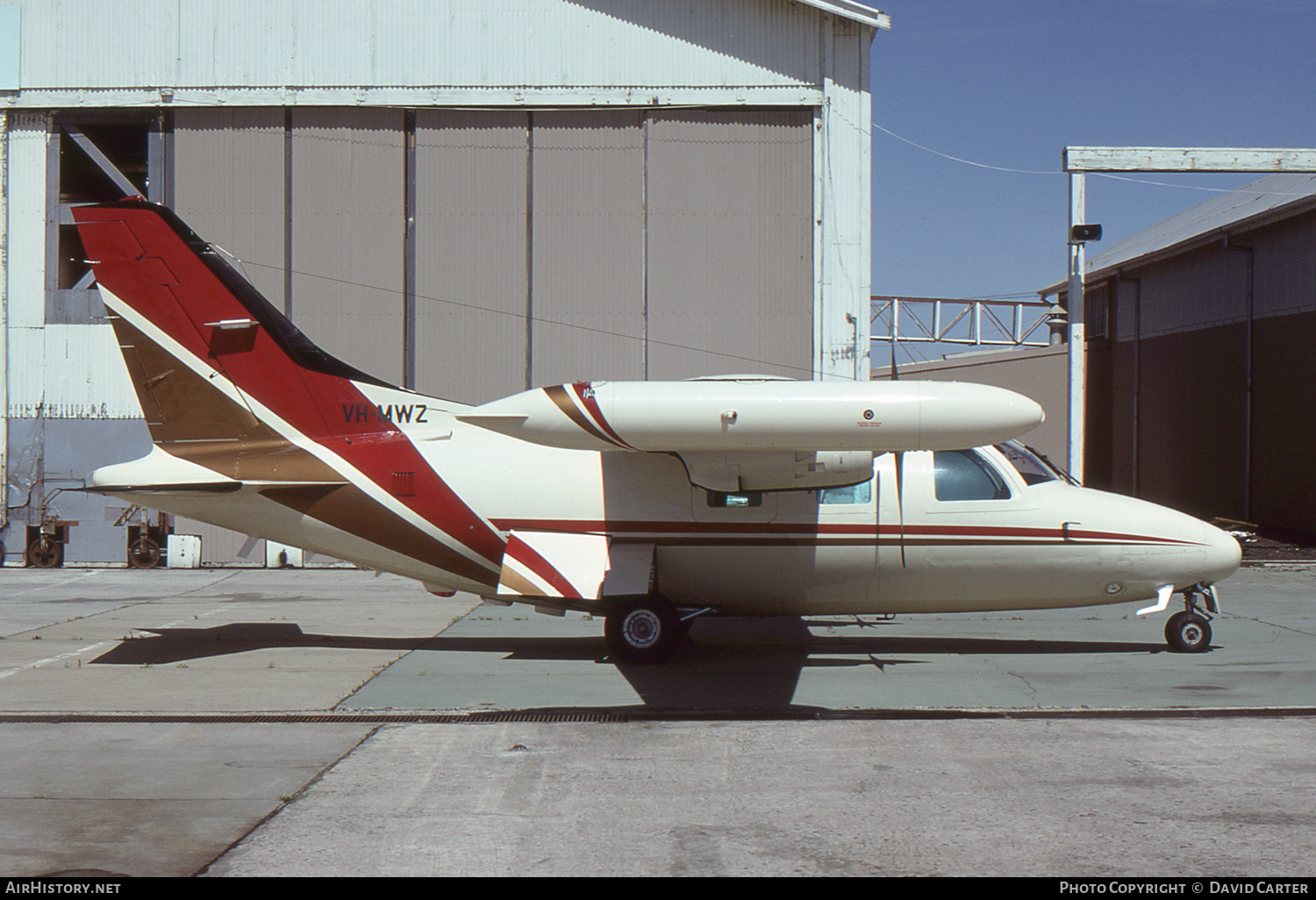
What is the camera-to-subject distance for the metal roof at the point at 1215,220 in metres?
27.1

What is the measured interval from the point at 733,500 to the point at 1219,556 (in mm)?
5248

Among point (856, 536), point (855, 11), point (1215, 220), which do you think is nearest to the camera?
point (856, 536)

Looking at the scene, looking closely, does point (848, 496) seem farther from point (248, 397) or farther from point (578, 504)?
point (248, 397)

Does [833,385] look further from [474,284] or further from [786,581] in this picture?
[474,284]

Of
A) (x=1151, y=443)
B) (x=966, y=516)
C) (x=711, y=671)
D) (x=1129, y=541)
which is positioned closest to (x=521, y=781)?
(x=711, y=671)

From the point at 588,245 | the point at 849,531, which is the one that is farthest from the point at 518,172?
the point at 849,531

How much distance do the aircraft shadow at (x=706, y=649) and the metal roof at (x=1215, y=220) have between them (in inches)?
625

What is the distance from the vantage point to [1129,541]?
Answer: 37.8 ft

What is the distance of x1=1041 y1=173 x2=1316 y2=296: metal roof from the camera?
27078 millimetres

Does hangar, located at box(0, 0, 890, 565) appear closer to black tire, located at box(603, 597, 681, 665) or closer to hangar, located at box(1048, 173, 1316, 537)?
black tire, located at box(603, 597, 681, 665)

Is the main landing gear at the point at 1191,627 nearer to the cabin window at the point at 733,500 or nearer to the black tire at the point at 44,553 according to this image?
the cabin window at the point at 733,500

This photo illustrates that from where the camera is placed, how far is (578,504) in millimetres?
11562

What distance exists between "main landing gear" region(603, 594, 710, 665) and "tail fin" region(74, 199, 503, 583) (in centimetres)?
155

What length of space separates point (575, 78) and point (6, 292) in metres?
12.0
